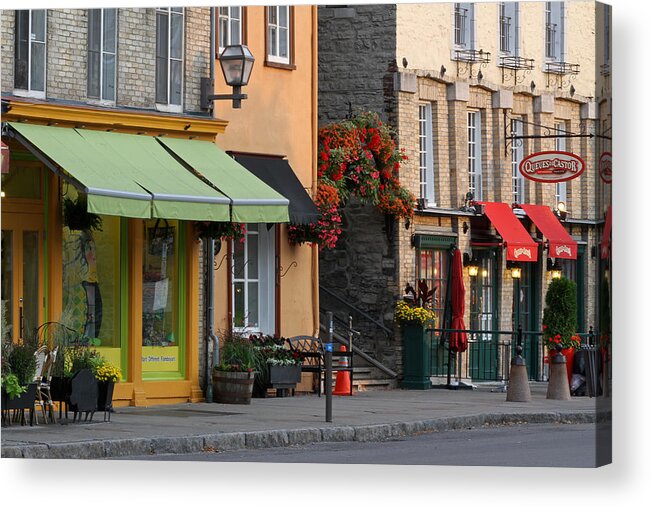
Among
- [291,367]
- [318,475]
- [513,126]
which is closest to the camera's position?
[318,475]

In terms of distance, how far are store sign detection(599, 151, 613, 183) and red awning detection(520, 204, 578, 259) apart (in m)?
5.18

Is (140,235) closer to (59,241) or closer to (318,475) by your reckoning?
(59,241)

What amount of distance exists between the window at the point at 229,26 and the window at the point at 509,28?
10.8 feet

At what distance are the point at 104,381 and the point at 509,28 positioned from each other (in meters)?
8.06

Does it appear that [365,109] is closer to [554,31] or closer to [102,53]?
[554,31]

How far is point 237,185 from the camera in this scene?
21062 millimetres

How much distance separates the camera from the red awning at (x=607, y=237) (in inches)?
643

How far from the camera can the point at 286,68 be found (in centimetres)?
2344

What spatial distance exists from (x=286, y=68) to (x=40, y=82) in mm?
4256

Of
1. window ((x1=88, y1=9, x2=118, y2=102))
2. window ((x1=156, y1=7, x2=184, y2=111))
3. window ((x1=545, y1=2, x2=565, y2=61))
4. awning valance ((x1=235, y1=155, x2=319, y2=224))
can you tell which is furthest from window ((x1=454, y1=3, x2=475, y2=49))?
window ((x1=88, y1=9, x2=118, y2=102))

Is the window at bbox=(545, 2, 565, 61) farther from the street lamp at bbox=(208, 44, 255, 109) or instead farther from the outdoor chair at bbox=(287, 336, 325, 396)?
the outdoor chair at bbox=(287, 336, 325, 396)

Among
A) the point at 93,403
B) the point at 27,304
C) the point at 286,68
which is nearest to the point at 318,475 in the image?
the point at 93,403

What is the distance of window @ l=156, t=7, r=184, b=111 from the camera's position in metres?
21.5

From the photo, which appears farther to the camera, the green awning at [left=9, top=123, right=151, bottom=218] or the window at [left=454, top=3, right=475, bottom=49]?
the window at [left=454, top=3, right=475, bottom=49]
